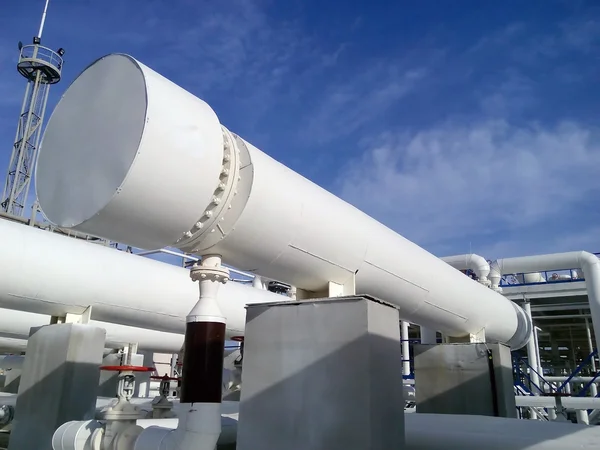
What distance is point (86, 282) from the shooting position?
25.6 feet

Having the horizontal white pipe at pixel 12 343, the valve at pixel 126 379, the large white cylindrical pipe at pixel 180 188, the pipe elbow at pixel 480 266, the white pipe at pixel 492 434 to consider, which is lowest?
the white pipe at pixel 492 434

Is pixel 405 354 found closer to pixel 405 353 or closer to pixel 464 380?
pixel 405 353

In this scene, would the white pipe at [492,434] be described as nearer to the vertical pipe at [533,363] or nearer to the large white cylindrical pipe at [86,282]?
the large white cylindrical pipe at [86,282]

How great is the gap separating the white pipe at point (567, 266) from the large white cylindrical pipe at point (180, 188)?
929cm

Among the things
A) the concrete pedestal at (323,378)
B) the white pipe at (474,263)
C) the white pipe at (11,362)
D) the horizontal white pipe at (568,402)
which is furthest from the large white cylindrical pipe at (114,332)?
the horizontal white pipe at (568,402)

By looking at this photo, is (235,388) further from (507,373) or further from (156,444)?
(156,444)

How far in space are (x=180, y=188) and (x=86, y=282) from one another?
5241 millimetres

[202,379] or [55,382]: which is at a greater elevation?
[202,379]

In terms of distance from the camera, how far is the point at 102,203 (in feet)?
10.6

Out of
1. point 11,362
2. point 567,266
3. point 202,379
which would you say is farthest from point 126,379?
point 567,266

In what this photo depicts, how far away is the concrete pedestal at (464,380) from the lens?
8.71 m

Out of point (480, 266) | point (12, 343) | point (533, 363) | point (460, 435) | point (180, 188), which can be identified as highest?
Answer: point (480, 266)

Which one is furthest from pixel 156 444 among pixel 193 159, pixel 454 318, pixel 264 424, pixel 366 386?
pixel 454 318

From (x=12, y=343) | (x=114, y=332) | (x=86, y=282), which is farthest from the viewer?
(x=12, y=343)
